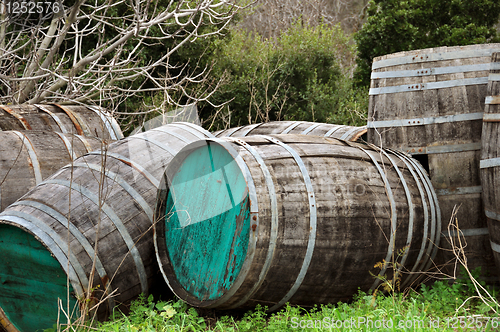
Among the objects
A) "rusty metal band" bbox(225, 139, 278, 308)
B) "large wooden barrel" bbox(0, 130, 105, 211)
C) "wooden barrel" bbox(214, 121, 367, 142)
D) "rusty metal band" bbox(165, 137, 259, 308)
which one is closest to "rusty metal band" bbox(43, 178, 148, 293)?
"large wooden barrel" bbox(0, 130, 105, 211)

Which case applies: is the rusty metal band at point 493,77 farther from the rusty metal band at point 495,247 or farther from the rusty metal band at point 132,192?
the rusty metal band at point 132,192

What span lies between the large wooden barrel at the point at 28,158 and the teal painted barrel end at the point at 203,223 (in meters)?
0.98

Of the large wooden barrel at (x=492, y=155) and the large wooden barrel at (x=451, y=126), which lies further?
the large wooden barrel at (x=451, y=126)

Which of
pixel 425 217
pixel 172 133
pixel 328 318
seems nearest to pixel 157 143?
pixel 172 133

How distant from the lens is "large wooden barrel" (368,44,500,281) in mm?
3469

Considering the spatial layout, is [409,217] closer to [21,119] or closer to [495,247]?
[495,247]

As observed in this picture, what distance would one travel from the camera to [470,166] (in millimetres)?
3467

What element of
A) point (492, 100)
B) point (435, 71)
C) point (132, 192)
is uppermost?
point (435, 71)

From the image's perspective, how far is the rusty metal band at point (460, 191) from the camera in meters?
3.46

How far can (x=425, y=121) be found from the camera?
3584 millimetres

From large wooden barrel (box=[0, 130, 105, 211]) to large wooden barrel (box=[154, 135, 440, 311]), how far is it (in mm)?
1160

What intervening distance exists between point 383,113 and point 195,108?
6.57m

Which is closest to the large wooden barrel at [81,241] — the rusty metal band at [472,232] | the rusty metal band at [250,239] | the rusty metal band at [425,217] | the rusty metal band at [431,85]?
the rusty metal band at [250,239]

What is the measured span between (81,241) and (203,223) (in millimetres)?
760
